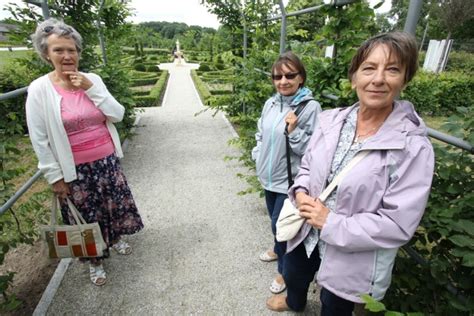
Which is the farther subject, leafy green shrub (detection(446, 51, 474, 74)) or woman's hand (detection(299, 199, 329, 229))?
leafy green shrub (detection(446, 51, 474, 74))

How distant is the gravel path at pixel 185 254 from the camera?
2.34 m

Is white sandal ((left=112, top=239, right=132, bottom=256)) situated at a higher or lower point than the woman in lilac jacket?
lower

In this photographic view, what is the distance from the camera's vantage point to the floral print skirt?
2240 mm

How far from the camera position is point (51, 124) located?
A: 6.41 feet

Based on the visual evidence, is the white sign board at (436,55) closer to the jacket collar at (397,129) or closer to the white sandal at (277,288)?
the white sandal at (277,288)

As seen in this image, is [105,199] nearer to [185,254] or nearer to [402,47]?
[185,254]

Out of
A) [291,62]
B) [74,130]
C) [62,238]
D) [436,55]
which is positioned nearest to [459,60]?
[436,55]

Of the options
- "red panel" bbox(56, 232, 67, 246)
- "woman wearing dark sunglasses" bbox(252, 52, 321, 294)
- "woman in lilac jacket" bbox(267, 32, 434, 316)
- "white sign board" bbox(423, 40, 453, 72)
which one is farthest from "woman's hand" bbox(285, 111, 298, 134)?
"white sign board" bbox(423, 40, 453, 72)

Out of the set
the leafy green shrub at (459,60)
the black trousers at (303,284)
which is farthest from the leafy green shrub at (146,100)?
the leafy green shrub at (459,60)

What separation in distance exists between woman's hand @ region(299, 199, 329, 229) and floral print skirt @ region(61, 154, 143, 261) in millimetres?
1741

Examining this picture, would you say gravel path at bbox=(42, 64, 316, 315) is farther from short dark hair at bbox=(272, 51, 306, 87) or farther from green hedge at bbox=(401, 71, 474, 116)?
green hedge at bbox=(401, 71, 474, 116)

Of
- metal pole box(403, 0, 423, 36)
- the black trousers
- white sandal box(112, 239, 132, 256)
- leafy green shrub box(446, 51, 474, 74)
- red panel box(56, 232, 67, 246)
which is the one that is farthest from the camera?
leafy green shrub box(446, 51, 474, 74)

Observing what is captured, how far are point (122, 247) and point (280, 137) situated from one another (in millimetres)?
2065

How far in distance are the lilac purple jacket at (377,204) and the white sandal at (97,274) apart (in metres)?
2.07
